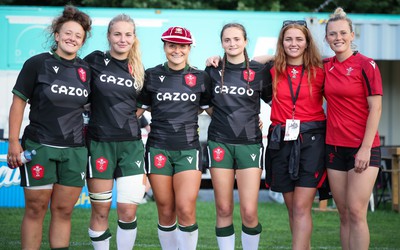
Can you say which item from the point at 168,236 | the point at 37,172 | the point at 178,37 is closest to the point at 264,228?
the point at 168,236

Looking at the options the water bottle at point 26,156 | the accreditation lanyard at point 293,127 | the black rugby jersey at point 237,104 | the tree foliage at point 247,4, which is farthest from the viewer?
the tree foliage at point 247,4

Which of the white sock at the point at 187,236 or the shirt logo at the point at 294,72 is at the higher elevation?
the shirt logo at the point at 294,72

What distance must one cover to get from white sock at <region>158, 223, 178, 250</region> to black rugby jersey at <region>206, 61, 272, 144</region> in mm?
922

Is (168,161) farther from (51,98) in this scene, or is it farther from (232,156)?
(51,98)

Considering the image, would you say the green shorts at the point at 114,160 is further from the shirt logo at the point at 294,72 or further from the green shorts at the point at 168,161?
the shirt logo at the point at 294,72

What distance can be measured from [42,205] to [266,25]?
9.70 meters

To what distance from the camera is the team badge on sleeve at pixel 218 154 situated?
22.5ft

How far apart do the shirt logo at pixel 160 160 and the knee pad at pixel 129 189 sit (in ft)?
0.63

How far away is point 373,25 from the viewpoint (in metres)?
13.2

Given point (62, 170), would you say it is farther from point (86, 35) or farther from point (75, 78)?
point (86, 35)

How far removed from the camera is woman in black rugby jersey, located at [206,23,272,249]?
22.5 feet

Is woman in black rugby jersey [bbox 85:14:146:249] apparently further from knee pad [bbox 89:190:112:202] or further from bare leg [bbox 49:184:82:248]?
bare leg [bbox 49:184:82:248]

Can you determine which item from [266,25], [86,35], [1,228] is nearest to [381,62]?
[266,25]

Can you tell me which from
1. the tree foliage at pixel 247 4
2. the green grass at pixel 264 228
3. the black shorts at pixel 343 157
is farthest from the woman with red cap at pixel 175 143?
the tree foliage at pixel 247 4
